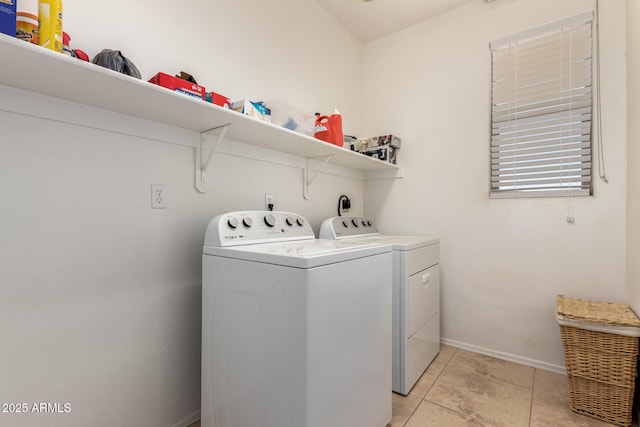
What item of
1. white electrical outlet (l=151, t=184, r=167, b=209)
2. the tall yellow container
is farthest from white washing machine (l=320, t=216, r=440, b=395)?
the tall yellow container

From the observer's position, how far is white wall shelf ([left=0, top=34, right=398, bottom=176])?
81 cm

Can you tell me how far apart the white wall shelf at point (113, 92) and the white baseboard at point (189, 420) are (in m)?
1.41

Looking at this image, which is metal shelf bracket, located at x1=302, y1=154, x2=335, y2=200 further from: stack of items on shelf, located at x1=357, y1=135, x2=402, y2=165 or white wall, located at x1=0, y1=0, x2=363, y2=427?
stack of items on shelf, located at x1=357, y1=135, x2=402, y2=165

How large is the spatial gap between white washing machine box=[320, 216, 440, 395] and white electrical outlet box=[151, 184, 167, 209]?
96 centimetres

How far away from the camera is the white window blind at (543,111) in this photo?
1.88 meters

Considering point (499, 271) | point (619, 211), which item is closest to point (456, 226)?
point (499, 271)

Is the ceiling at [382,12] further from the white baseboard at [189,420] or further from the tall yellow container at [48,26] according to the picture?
the white baseboard at [189,420]

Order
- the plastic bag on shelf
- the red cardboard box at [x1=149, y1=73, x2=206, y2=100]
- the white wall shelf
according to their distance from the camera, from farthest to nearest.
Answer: the red cardboard box at [x1=149, y1=73, x2=206, y2=100], the plastic bag on shelf, the white wall shelf

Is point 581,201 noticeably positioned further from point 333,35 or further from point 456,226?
point 333,35

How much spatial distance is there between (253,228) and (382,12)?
2138mm

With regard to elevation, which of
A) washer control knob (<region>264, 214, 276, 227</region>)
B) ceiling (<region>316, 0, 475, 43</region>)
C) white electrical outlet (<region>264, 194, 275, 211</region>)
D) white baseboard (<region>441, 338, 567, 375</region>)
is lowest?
white baseboard (<region>441, 338, 567, 375</region>)

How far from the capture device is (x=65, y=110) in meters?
1.07

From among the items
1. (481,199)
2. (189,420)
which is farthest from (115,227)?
(481,199)

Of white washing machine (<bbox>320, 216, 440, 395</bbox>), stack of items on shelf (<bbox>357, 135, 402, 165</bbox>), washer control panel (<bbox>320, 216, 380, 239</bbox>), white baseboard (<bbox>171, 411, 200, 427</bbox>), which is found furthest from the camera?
stack of items on shelf (<bbox>357, 135, 402, 165</bbox>)
